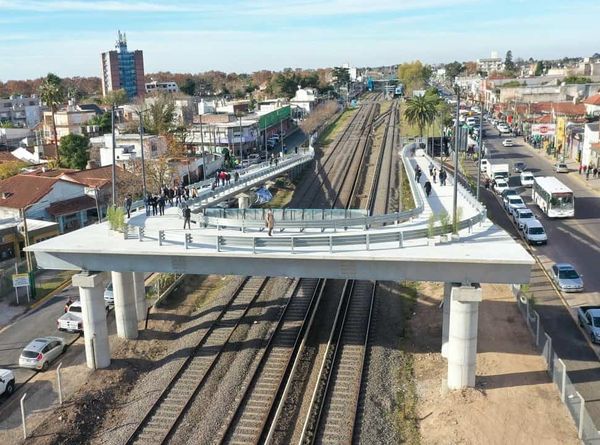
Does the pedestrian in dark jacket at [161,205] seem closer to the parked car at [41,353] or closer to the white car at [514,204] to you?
the parked car at [41,353]

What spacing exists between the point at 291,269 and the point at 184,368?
670 centimetres

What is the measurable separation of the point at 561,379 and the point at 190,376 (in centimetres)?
1466

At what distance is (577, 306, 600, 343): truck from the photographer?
91.9 ft

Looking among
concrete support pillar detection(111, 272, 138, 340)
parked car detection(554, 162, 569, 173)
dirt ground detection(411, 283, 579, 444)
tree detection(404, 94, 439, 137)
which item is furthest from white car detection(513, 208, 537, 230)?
tree detection(404, 94, 439, 137)

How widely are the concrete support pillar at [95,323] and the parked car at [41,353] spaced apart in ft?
6.69

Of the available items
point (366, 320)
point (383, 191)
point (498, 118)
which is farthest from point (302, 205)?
point (498, 118)

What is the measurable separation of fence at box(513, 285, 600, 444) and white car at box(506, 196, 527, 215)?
21.2 metres

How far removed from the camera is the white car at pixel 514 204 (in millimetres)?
52469

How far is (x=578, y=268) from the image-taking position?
3869 centimetres

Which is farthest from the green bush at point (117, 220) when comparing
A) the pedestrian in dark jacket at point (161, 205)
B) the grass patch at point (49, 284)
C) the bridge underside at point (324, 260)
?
the grass patch at point (49, 284)

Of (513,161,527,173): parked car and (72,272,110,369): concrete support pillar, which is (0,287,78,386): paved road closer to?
(72,272,110,369): concrete support pillar

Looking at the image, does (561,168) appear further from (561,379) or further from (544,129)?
(561,379)

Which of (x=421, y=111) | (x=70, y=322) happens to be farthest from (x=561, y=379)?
(x=421, y=111)

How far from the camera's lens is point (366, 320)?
32.1 m
